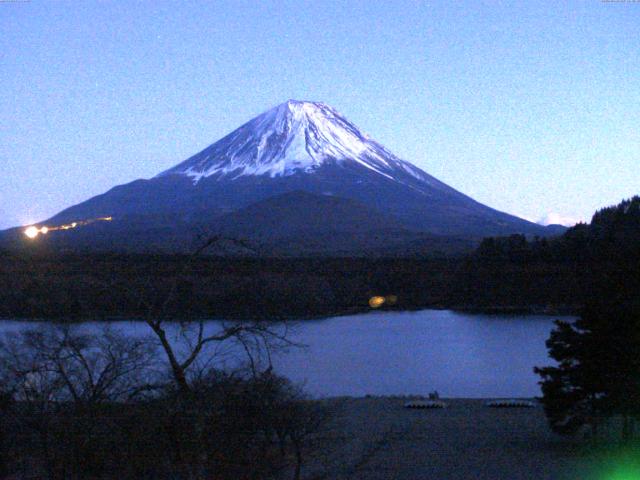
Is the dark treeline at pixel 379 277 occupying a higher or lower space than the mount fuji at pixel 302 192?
lower

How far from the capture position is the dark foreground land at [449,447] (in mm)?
6516

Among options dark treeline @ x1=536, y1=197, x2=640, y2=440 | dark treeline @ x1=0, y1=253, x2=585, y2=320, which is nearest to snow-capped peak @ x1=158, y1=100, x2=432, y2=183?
dark treeline @ x1=0, y1=253, x2=585, y2=320

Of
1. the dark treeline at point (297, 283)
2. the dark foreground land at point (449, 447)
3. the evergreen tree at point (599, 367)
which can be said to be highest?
the dark treeline at point (297, 283)

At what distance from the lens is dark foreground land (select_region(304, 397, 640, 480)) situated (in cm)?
652

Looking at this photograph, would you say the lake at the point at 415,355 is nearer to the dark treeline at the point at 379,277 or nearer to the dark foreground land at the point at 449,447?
the dark treeline at the point at 379,277

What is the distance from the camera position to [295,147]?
211 feet

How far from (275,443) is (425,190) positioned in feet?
190

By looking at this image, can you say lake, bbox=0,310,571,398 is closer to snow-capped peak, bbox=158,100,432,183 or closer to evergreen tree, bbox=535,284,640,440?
evergreen tree, bbox=535,284,640,440

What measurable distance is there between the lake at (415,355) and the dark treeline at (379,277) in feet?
1.71

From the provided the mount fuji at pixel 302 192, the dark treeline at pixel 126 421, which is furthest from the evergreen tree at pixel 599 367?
the mount fuji at pixel 302 192

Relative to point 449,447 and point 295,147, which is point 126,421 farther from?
point 295,147

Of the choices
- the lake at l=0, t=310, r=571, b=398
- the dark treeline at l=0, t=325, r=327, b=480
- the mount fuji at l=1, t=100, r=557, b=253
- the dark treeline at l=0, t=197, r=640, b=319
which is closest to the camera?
the dark treeline at l=0, t=325, r=327, b=480

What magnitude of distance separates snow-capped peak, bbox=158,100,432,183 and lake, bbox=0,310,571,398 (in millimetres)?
43112

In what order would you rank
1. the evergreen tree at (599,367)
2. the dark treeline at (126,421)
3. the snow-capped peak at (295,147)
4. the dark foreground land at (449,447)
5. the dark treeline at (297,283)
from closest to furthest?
the dark treeline at (126,421) < the dark foreground land at (449,447) < the evergreen tree at (599,367) < the dark treeline at (297,283) < the snow-capped peak at (295,147)
